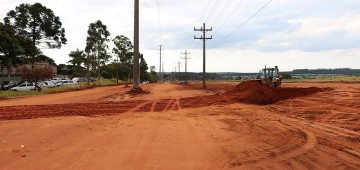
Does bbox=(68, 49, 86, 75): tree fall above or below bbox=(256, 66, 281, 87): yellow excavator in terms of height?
above

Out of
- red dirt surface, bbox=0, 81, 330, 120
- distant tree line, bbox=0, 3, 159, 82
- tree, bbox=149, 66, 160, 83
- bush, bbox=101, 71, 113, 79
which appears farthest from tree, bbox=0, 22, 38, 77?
tree, bbox=149, 66, 160, 83

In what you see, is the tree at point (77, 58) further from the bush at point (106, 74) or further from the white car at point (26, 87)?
the bush at point (106, 74)

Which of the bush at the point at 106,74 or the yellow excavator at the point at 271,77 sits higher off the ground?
the yellow excavator at the point at 271,77

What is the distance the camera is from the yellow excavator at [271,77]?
32.7 meters

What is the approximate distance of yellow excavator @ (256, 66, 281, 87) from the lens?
32.7 metres

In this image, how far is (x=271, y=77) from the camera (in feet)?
110

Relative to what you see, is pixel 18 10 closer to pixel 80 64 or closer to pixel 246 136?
pixel 80 64

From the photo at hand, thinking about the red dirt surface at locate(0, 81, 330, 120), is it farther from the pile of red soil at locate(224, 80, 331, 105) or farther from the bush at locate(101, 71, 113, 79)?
the bush at locate(101, 71, 113, 79)

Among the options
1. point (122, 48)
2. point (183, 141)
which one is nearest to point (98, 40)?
point (122, 48)

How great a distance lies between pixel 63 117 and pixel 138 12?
21.8 metres

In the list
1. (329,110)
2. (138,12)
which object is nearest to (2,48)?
(138,12)

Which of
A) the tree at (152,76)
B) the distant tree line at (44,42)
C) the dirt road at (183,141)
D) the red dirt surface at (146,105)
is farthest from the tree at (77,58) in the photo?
the tree at (152,76)

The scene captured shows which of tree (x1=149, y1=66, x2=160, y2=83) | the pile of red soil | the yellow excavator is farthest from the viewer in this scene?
tree (x1=149, y1=66, x2=160, y2=83)

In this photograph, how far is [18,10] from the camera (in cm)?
6238
